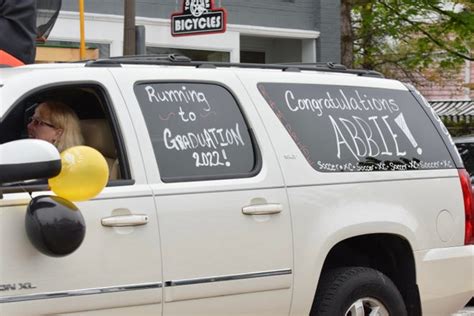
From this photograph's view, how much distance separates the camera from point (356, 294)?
5164 millimetres

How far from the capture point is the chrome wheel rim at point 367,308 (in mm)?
5168

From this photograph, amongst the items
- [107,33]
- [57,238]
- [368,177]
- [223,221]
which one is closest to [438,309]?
[368,177]

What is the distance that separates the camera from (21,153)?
10.9ft

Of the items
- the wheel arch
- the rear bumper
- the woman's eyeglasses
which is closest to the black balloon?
the woman's eyeglasses

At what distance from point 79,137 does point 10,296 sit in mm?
1083

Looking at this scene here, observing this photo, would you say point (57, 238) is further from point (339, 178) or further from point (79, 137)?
point (339, 178)

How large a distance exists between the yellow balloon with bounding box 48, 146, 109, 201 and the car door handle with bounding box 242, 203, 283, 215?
1.13 metres

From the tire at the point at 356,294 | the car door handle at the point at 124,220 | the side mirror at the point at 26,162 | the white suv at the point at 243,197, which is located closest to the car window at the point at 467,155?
the white suv at the point at 243,197

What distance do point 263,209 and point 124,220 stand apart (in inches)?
32.7

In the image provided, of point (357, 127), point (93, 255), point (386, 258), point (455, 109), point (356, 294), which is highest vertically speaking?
point (357, 127)

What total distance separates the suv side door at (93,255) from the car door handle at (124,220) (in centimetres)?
2

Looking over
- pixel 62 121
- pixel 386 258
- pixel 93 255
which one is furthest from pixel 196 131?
pixel 386 258

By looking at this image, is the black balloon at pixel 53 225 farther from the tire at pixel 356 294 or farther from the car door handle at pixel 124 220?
the tire at pixel 356 294

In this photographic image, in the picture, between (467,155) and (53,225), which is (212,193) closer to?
(53,225)
